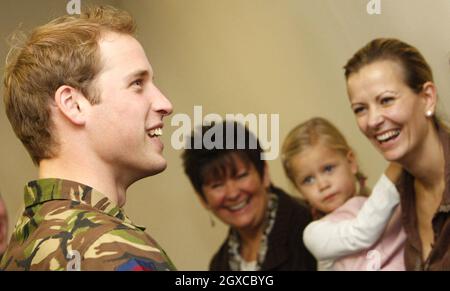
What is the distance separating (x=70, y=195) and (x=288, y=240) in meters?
1.50

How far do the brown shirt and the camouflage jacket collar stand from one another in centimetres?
135

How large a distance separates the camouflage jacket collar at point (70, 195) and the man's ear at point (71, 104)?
11 centimetres

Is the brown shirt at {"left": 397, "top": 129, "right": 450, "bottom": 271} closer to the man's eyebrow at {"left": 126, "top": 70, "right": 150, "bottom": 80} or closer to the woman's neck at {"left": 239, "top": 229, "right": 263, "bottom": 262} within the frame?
the woman's neck at {"left": 239, "top": 229, "right": 263, "bottom": 262}

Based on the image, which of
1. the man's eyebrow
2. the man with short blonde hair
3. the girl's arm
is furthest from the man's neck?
the girl's arm

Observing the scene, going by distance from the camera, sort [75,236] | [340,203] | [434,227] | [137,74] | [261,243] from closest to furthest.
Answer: [75,236]
[137,74]
[434,227]
[340,203]
[261,243]

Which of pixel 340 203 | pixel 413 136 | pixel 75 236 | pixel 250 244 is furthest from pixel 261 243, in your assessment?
pixel 75 236

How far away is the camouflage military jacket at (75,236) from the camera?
0.85 m

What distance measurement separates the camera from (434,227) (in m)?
2.12

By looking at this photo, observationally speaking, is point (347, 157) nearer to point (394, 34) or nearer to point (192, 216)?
point (394, 34)

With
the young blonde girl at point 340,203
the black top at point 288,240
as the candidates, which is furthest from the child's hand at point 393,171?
the black top at point 288,240

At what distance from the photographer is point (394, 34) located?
228 centimetres

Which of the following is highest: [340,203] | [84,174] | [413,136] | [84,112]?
[413,136]

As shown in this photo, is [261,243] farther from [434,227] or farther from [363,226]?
[434,227]
